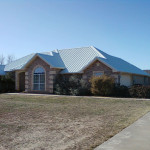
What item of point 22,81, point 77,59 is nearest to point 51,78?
point 77,59

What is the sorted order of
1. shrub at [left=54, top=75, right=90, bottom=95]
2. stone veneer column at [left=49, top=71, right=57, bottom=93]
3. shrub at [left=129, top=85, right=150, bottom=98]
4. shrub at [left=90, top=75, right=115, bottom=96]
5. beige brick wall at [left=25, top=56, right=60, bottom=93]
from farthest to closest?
1. beige brick wall at [left=25, top=56, right=60, bottom=93]
2. stone veneer column at [left=49, top=71, right=57, bottom=93]
3. shrub at [left=54, top=75, right=90, bottom=95]
4. shrub at [left=90, top=75, right=115, bottom=96]
5. shrub at [left=129, top=85, right=150, bottom=98]

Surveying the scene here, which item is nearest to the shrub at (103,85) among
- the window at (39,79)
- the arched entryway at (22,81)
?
the window at (39,79)

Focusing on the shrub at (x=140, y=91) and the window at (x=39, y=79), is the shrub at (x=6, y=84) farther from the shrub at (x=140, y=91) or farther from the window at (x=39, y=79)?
the shrub at (x=140, y=91)

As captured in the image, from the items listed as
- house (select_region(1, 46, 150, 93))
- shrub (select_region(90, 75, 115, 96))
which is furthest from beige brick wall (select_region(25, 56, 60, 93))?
shrub (select_region(90, 75, 115, 96))

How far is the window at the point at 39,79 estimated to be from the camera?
26094 millimetres

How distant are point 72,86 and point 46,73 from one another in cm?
363

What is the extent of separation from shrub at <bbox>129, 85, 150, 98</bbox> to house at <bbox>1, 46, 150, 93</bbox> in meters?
2.34

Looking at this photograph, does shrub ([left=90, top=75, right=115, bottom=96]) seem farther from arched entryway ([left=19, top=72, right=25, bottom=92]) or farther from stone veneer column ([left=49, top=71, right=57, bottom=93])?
arched entryway ([left=19, top=72, right=25, bottom=92])

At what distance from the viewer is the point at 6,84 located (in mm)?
28328

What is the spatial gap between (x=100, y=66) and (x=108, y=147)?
60.2ft

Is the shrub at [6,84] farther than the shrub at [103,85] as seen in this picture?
Yes

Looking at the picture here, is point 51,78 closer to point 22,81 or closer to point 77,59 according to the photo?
point 77,59

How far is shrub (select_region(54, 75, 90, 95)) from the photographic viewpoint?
75.4 feet

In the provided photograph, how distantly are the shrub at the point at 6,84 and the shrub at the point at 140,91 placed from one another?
14.9 meters
